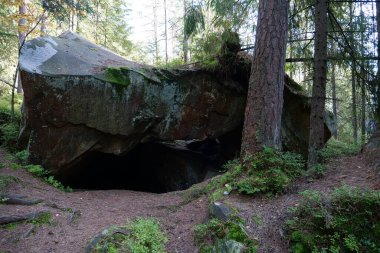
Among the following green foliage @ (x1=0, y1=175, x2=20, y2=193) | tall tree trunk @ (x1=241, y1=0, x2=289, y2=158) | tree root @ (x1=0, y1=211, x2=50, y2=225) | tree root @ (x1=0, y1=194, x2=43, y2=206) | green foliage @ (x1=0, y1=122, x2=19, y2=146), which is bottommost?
tree root @ (x1=0, y1=211, x2=50, y2=225)

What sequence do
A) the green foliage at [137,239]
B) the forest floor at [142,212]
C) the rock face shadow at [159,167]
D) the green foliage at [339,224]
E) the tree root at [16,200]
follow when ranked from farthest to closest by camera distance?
the rock face shadow at [159,167] < the tree root at [16,200] < the forest floor at [142,212] < the green foliage at [137,239] < the green foliage at [339,224]

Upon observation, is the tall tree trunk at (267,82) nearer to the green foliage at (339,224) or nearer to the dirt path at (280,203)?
the dirt path at (280,203)

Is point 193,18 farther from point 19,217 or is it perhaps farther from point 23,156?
point 19,217

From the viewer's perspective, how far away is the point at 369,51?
7.66m

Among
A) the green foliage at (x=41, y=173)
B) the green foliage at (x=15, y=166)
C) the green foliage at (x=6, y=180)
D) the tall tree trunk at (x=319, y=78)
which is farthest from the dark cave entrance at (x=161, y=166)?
the tall tree trunk at (x=319, y=78)

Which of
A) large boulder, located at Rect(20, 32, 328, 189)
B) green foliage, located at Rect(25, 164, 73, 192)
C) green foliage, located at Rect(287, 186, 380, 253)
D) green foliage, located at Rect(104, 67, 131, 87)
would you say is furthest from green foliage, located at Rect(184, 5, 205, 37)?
green foliage, located at Rect(287, 186, 380, 253)

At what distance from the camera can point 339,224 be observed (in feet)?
13.0

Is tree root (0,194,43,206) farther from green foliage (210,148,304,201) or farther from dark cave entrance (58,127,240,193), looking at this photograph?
dark cave entrance (58,127,240,193)

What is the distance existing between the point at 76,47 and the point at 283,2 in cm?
639

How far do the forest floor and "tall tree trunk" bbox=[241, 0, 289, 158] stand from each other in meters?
1.15

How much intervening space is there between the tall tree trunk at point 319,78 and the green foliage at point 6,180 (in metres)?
6.82

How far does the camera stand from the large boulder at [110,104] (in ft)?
25.2

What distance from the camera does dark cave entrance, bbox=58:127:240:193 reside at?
1120 centimetres

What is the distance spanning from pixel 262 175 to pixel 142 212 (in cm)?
255
